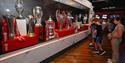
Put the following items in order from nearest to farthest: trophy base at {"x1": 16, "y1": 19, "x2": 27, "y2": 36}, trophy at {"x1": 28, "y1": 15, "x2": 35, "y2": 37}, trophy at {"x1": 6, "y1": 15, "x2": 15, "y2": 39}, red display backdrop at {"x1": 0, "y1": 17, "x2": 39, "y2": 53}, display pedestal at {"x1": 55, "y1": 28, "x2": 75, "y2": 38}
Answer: red display backdrop at {"x1": 0, "y1": 17, "x2": 39, "y2": 53} < trophy at {"x1": 6, "y1": 15, "x2": 15, "y2": 39} < trophy base at {"x1": 16, "y1": 19, "x2": 27, "y2": 36} < trophy at {"x1": 28, "y1": 15, "x2": 35, "y2": 37} < display pedestal at {"x1": 55, "y1": 28, "x2": 75, "y2": 38}

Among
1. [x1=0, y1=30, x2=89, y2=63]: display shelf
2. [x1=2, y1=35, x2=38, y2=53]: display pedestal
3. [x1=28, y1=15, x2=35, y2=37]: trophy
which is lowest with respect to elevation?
[x1=0, y1=30, x2=89, y2=63]: display shelf

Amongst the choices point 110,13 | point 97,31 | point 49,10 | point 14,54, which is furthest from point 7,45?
point 110,13

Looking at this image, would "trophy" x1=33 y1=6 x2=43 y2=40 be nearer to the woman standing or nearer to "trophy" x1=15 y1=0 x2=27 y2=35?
"trophy" x1=15 y1=0 x2=27 y2=35

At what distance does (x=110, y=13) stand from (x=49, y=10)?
19.5m

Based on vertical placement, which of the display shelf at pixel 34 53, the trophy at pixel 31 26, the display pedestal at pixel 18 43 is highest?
the trophy at pixel 31 26

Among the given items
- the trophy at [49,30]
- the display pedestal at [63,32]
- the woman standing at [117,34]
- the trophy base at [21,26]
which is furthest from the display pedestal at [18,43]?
the woman standing at [117,34]

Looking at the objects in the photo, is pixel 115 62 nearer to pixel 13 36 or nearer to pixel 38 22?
pixel 38 22

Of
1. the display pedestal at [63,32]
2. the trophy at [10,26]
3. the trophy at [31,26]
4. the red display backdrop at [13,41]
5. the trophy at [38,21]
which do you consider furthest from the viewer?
the display pedestal at [63,32]

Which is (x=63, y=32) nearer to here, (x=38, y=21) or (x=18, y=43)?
(x=38, y=21)

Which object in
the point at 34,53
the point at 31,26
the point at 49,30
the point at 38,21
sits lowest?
the point at 34,53

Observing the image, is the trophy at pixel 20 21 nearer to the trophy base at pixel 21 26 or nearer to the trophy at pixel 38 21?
the trophy base at pixel 21 26

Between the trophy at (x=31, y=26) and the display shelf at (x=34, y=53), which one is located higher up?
the trophy at (x=31, y=26)

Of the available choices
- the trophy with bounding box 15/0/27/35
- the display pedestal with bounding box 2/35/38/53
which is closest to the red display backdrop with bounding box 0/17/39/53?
the display pedestal with bounding box 2/35/38/53

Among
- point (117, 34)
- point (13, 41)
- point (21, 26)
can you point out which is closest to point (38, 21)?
point (21, 26)
